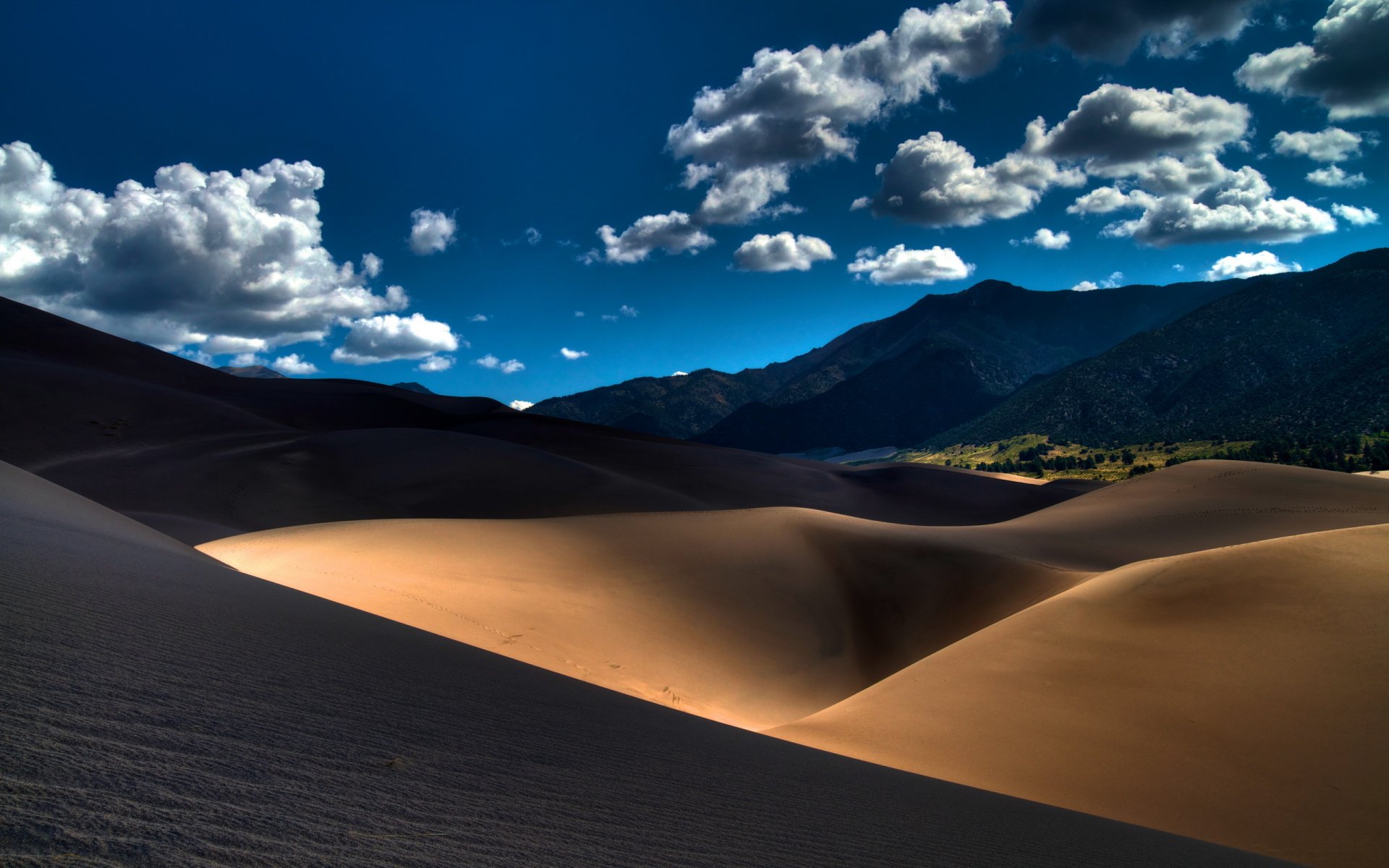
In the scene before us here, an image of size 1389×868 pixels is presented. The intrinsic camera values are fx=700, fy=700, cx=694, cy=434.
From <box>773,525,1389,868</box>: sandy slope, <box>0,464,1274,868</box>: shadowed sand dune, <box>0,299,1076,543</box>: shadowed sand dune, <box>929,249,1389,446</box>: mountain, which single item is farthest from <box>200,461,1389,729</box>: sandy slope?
<box>929,249,1389,446</box>: mountain

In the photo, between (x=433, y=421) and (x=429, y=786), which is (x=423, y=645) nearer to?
(x=429, y=786)

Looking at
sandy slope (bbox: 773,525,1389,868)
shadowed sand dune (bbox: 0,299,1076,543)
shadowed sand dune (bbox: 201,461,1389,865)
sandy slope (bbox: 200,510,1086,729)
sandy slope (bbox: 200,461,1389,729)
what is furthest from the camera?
shadowed sand dune (bbox: 0,299,1076,543)

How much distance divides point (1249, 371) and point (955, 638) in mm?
191477

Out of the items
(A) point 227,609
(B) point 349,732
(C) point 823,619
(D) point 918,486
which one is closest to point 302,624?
(A) point 227,609

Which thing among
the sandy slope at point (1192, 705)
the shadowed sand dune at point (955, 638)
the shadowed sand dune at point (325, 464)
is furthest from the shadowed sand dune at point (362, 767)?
the shadowed sand dune at point (325, 464)

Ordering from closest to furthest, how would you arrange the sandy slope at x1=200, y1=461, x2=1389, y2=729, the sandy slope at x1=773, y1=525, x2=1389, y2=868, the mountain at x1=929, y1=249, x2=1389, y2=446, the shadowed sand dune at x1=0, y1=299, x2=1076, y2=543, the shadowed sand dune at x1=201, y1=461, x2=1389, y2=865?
1. the sandy slope at x1=773, y1=525, x2=1389, y2=868
2. the shadowed sand dune at x1=201, y1=461, x2=1389, y2=865
3. the sandy slope at x1=200, y1=461, x2=1389, y2=729
4. the shadowed sand dune at x1=0, y1=299, x2=1076, y2=543
5. the mountain at x1=929, y1=249, x2=1389, y2=446

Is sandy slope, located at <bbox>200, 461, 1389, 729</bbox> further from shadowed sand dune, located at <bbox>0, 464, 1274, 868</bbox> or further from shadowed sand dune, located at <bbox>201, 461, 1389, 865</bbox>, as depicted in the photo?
shadowed sand dune, located at <bbox>0, 464, 1274, 868</bbox>

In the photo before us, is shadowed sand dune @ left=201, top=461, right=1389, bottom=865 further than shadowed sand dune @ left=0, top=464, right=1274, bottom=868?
Yes

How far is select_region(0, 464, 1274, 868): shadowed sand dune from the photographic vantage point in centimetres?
230

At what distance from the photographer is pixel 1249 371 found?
164 meters

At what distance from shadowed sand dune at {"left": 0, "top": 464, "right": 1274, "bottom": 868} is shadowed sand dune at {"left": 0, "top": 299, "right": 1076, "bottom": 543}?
67.5ft

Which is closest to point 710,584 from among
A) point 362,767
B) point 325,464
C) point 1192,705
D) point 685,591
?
point 685,591

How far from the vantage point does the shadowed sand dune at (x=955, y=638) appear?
28.4 feet

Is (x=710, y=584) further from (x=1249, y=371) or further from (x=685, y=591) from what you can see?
(x=1249, y=371)
